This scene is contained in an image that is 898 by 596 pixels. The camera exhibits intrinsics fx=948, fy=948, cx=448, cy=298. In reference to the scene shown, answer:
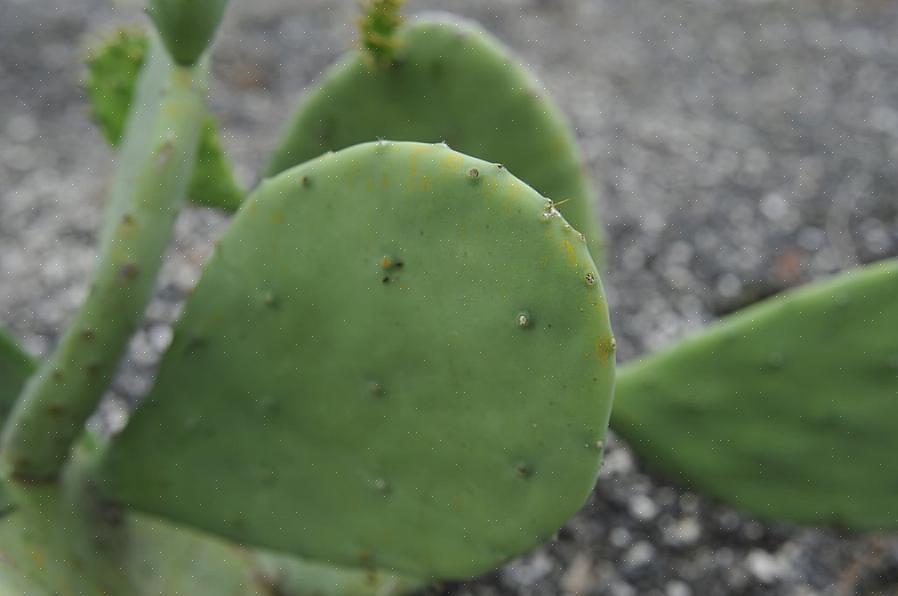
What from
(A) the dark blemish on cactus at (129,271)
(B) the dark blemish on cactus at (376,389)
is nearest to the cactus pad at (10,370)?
(A) the dark blemish on cactus at (129,271)

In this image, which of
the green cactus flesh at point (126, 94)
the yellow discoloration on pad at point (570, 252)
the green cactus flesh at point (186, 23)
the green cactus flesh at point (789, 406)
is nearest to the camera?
the yellow discoloration on pad at point (570, 252)

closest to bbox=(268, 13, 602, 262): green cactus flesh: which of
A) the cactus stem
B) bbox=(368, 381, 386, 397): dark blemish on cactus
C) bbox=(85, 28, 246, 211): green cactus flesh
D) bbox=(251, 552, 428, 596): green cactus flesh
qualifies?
bbox=(85, 28, 246, 211): green cactus flesh

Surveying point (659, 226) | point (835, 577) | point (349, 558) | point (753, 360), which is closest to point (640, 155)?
point (659, 226)

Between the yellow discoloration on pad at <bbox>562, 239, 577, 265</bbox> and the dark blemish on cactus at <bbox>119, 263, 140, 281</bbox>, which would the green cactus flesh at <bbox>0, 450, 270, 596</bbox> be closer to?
the dark blemish on cactus at <bbox>119, 263, 140, 281</bbox>

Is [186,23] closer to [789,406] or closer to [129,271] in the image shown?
[129,271]

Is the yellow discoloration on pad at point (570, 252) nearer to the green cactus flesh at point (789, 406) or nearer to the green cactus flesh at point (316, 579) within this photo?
the green cactus flesh at point (789, 406)

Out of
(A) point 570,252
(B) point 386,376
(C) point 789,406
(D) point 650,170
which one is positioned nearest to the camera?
(A) point 570,252

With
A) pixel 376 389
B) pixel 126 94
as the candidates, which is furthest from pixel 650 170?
pixel 376 389
